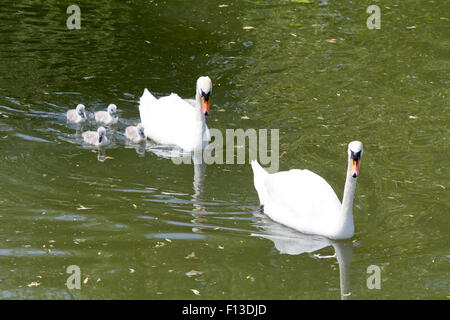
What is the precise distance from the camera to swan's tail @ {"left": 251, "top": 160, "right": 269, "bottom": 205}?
8.79 m

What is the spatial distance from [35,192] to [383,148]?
15.6 feet

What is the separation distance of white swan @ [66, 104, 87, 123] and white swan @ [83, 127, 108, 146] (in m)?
0.45

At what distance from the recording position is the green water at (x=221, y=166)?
7.37 m

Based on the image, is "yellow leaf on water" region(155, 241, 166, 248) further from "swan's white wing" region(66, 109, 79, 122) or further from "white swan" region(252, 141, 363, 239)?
"swan's white wing" region(66, 109, 79, 122)

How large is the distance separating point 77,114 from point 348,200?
4806 millimetres

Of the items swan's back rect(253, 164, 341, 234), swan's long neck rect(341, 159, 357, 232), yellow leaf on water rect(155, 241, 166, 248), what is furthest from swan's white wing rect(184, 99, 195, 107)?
swan's long neck rect(341, 159, 357, 232)

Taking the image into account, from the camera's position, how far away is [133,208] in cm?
858

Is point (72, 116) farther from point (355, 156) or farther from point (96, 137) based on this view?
point (355, 156)

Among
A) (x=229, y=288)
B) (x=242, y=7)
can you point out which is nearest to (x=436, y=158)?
(x=229, y=288)

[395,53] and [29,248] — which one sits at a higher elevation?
[395,53]

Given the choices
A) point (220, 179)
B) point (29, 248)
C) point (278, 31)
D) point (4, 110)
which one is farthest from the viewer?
point (278, 31)

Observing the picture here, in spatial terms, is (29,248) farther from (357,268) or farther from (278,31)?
(278,31)

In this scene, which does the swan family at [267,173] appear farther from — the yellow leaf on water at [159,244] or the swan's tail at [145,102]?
the yellow leaf on water at [159,244]

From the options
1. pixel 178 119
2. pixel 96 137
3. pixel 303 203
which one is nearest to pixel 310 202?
pixel 303 203
